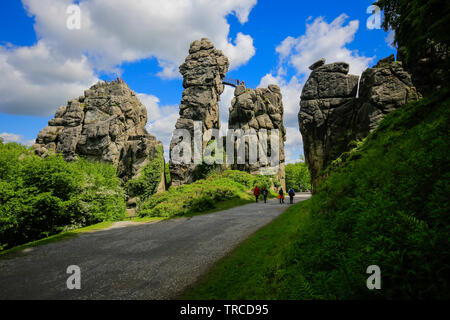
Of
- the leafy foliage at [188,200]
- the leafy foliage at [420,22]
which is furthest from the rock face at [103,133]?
the leafy foliage at [420,22]

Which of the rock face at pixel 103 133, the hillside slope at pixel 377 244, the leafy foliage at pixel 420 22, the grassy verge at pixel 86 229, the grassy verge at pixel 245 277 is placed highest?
the rock face at pixel 103 133

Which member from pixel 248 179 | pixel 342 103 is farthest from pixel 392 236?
pixel 248 179

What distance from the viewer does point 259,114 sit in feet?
141

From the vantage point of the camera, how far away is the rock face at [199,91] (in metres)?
44.5

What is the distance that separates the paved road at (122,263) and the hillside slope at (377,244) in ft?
4.33

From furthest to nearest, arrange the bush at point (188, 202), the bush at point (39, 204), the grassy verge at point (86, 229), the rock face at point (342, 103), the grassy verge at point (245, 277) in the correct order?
the bush at point (188, 202) → the rock face at point (342, 103) → the bush at point (39, 204) → the grassy verge at point (86, 229) → the grassy verge at point (245, 277)

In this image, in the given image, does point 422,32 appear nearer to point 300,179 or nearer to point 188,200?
point 188,200

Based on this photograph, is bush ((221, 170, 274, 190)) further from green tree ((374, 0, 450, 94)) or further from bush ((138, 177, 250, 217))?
green tree ((374, 0, 450, 94))

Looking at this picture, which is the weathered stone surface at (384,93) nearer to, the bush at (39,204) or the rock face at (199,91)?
the bush at (39,204)

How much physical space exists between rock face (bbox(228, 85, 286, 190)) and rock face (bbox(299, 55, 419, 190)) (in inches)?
713

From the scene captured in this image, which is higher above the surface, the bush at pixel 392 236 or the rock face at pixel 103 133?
the rock face at pixel 103 133

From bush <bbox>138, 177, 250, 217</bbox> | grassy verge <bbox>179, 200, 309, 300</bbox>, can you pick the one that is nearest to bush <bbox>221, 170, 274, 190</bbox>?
bush <bbox>138, 177, 250, 217</bbox>

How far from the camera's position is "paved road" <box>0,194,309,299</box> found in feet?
18.3
